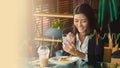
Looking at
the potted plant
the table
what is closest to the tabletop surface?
the table

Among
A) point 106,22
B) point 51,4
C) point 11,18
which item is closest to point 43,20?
point 51,4

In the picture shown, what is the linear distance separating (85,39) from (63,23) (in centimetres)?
13

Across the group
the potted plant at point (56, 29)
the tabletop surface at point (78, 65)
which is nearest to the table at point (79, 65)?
the tabletop surface at point (78, 65)

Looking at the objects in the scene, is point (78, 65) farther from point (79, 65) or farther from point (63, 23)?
point (63, 23)

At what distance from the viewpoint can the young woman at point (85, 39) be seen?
50.2 inches

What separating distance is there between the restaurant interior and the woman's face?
0.08ft

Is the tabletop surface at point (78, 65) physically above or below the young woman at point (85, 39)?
below

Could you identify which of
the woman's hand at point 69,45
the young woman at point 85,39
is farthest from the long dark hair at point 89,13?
the woman's hand at point 69,45

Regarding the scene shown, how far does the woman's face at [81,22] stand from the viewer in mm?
1282

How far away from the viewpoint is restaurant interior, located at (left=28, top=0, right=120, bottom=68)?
126 cm

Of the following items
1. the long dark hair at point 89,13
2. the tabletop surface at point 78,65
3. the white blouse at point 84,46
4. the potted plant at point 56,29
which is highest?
the long dark hair at point 89,13

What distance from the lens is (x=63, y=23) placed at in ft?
4.30

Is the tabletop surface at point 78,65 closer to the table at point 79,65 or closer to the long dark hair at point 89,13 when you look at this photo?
the table at point 79,65

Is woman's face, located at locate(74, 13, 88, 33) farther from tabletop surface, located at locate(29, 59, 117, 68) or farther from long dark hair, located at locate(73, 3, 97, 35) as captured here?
tabletop surface, located at locate(29, 59, 117, 68)
